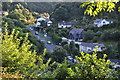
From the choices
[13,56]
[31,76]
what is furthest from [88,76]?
[13,56]

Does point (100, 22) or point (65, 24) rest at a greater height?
point (100, 22)

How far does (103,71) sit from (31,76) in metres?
0.64

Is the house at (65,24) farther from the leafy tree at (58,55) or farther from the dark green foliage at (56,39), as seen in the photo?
the leafy tree at (58,55)

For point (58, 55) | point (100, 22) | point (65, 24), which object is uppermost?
point (100, 22)

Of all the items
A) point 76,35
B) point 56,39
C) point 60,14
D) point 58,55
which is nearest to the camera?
point 58,55

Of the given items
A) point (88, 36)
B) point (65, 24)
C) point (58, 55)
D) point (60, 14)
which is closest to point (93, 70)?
point (58, 55)

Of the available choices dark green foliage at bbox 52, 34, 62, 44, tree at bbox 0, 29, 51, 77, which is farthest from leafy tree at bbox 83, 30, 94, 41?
tree at bbox 0, 29, 51, 77

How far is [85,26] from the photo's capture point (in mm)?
8266

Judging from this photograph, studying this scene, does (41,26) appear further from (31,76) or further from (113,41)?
(31,76)

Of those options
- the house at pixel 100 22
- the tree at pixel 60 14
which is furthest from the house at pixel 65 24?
the house at pixel 100 22

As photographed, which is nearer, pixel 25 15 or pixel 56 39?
pixel 25 15

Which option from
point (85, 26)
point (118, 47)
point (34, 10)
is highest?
point (34, 10)

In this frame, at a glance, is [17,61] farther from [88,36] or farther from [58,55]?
[88,36]

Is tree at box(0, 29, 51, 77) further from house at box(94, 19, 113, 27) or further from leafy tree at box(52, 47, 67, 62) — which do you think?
house at box(94, 19, 113, 27)
